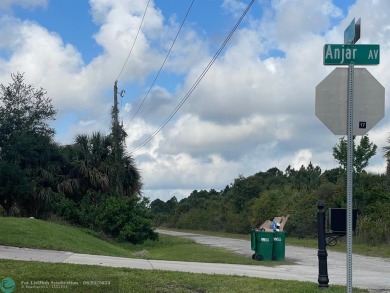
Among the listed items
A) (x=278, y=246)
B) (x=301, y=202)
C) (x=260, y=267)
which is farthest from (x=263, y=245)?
(x=301, y=202)

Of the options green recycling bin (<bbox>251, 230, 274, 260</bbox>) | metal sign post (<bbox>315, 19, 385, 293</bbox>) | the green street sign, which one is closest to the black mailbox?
metal sign post (<bbox>315, 19, 385, 293</bbox>)

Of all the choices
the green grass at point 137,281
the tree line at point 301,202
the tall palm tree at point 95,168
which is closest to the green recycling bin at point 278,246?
the tree line at point 301,202

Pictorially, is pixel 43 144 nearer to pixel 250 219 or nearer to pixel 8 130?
pixel 8 130

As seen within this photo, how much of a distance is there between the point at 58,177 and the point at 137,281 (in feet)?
83.3

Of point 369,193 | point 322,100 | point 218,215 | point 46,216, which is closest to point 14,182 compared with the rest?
point 46,216

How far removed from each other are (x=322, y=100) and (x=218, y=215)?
5715 cm

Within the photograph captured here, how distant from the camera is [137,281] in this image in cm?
1072

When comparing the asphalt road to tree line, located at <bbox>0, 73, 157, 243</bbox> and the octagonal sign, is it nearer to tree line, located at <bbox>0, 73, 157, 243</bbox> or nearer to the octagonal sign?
the octagonal sign

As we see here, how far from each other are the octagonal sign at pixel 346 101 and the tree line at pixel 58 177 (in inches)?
1009

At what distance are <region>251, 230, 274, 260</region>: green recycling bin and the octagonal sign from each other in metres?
14.0

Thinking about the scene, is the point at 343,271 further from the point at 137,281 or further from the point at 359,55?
the point at 359,55

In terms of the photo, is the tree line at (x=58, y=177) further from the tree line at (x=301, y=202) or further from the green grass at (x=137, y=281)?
the green grass at (x=137, y=281)

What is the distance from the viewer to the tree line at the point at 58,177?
108 ft

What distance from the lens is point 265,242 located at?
2134 cm
